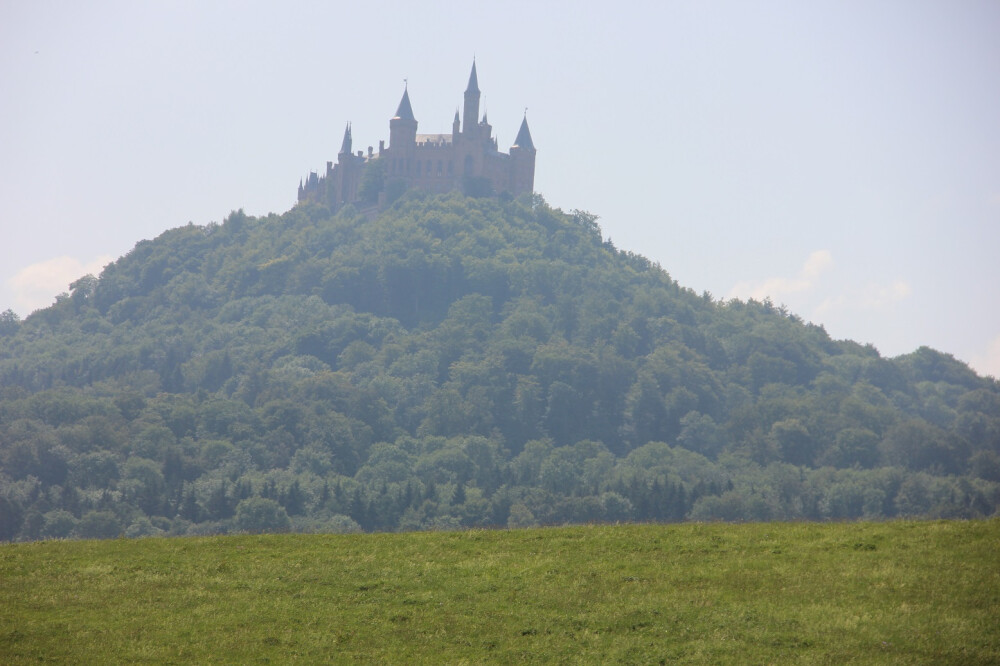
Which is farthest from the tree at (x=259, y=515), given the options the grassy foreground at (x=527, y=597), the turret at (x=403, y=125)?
the turret at (x=403, y=125)

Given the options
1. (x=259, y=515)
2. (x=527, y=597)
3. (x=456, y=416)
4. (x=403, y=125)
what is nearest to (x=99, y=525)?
(x=259, y=515)

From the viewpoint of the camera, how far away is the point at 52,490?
116 m

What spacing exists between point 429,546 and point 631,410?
449ft

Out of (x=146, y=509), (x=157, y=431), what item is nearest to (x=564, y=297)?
(x=157, y=431)

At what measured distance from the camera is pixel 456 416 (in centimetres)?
15762

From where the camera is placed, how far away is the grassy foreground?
78.3ft

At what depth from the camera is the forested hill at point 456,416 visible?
377ft

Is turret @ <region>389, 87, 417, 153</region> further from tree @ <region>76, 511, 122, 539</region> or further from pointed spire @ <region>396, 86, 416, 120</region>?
tree @ <region>76, 511, 122, 539</region>

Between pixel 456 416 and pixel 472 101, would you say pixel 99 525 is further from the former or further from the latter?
pixel 472 101

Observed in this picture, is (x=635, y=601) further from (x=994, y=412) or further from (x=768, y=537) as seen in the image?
(x=994, y=412)

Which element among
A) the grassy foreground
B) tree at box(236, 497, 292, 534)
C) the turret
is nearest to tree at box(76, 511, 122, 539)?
tree at box(236, 497, 292, 534)

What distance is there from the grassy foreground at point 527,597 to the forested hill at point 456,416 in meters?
77.1

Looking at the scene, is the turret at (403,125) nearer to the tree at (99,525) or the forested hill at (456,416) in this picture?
the forested hill at (456,416)

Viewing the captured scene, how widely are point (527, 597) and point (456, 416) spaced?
431 ft
